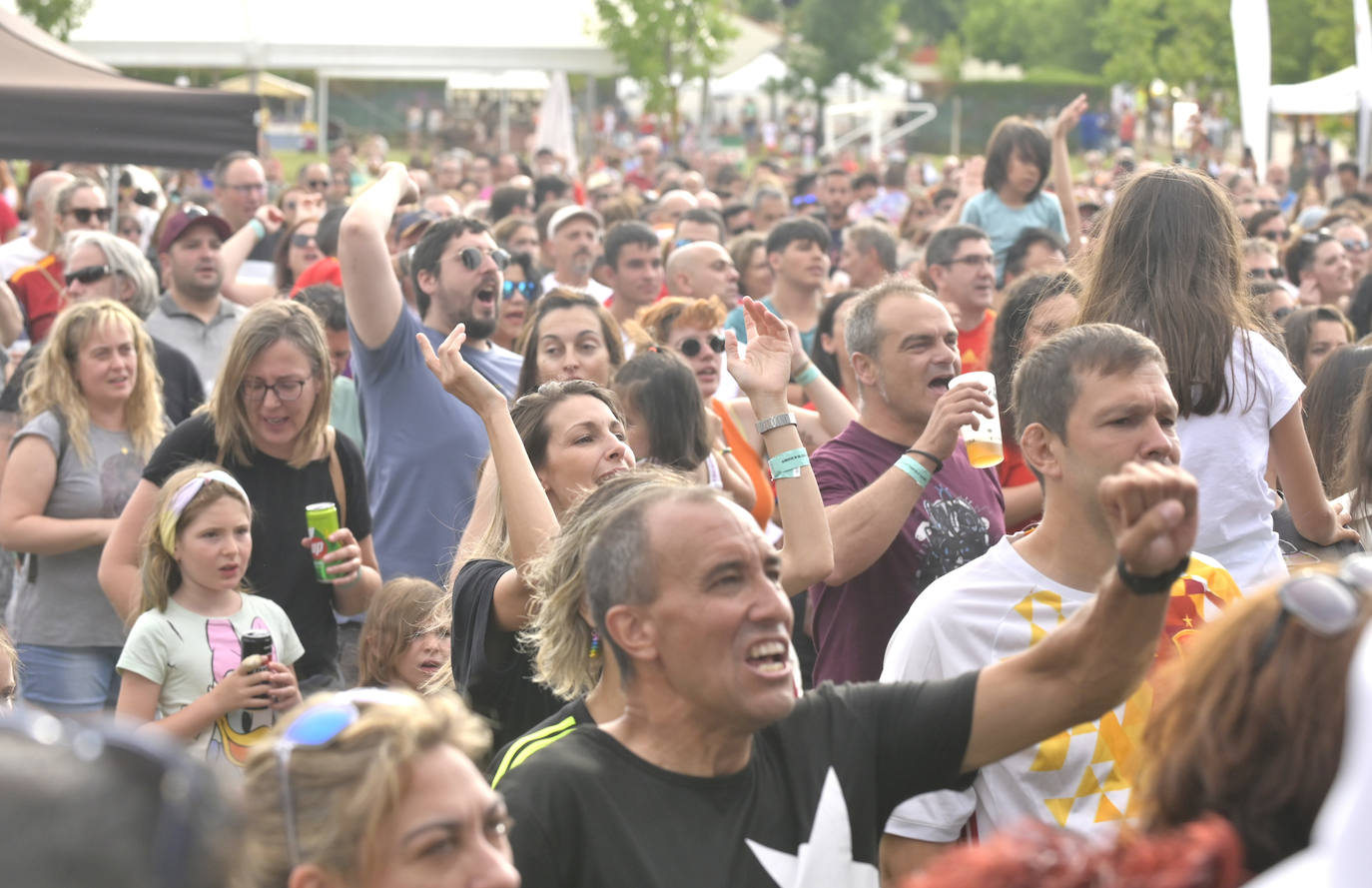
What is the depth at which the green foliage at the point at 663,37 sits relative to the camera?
34969 millimetres

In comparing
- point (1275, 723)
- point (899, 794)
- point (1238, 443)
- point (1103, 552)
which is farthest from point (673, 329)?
point (1275, 723)

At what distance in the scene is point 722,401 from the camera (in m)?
6.76

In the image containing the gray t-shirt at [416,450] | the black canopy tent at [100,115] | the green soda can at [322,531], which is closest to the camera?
the green soda can at [322,531]

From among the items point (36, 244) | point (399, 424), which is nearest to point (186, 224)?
point (399, 424)

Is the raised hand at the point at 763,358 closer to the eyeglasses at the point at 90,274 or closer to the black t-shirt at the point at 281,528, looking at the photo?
the black t-shirt at the point at 281,528

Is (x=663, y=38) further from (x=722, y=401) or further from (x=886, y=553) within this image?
(x=886, y=553)

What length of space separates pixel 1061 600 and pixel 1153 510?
1.01m

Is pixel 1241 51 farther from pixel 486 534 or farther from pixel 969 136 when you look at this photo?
pixel 969 136

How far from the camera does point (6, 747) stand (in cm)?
154

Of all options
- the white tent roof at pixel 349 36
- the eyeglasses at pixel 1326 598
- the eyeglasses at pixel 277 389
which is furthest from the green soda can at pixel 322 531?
the white tent roof at pixel 349 36

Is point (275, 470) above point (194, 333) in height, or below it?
below

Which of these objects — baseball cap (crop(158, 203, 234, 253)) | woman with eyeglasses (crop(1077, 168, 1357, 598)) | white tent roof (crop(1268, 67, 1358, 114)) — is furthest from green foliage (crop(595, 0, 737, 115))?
woman with eyeglasses (crop(1077, 168, 1357, 598))

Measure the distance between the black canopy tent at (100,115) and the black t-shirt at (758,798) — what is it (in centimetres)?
732

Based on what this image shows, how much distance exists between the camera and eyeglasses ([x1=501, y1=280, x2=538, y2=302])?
7.73 metres
